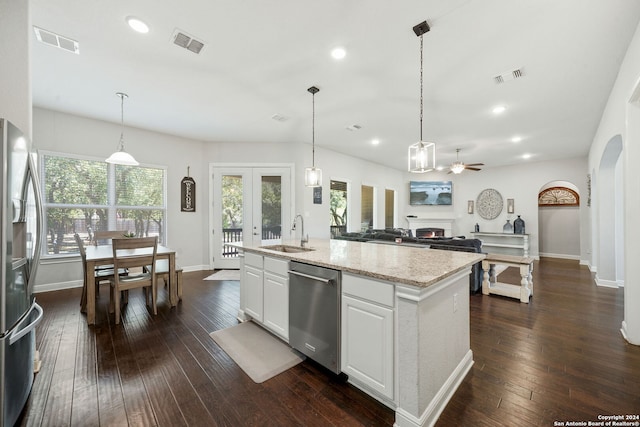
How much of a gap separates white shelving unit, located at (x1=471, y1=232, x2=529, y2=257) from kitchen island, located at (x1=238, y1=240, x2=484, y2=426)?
7.28m

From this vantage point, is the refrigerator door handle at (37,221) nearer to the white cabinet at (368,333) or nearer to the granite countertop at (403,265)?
the granite countertop at (403,265)

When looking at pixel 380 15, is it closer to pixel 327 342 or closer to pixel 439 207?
pixel 327 342

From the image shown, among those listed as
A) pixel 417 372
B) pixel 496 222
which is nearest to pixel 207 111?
pixel 417 372

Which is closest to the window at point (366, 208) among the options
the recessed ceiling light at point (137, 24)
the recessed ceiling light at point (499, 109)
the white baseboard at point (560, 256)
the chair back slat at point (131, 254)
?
the recessed ceiling light at point (499, 109)

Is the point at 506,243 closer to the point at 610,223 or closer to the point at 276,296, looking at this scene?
the point at 610,223

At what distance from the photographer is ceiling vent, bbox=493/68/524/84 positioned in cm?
295

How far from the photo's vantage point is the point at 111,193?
4676 millimetres

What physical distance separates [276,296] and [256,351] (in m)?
0.52

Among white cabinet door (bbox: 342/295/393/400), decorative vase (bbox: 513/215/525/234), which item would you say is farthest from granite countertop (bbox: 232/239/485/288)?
decorative vase (bbox: 513/215/525/234)

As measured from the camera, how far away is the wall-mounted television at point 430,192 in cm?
919

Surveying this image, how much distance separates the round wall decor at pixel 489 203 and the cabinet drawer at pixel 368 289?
8.67 meters

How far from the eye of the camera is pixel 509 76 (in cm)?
304

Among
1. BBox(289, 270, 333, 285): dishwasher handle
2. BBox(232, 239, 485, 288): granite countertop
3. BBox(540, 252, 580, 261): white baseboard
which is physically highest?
BBox(232, 239, 485, 288): granite countertop

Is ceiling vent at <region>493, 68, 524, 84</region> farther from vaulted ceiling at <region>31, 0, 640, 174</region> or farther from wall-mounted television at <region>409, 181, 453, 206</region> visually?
wall-mounted television at <region>409, 181, 453, 206</region>
